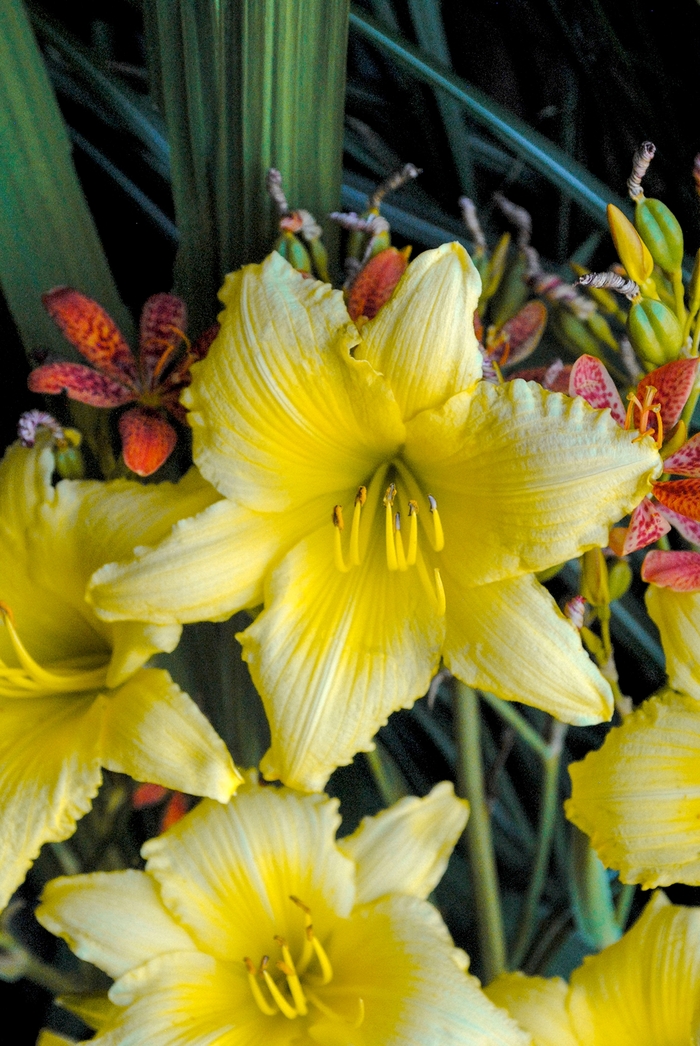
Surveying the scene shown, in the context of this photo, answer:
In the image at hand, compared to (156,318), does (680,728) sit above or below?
below

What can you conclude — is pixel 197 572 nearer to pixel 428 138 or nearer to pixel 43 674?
pixel 43 674

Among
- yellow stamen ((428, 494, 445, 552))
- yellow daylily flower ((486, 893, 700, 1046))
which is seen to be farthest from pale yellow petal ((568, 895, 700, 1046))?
yellow stamen ((428, 494, 445, 552))

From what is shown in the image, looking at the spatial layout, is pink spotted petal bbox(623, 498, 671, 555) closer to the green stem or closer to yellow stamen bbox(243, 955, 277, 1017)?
the green stem

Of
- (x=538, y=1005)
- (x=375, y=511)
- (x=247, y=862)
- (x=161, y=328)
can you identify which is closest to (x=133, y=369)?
(x=161, y=328)

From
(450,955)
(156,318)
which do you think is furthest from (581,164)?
(450,955)

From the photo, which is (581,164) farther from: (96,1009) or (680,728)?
(96,1009)
